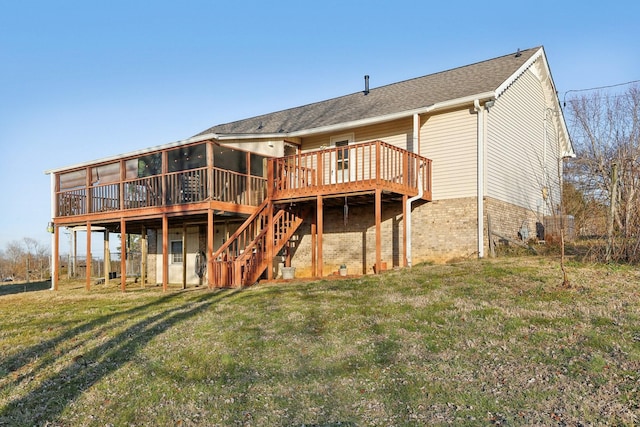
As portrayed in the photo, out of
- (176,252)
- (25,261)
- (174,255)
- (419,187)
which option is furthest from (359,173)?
(25,261)

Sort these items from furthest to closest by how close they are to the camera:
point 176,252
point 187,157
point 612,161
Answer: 1. point 176,252
2. point 187,157
3. point 612,161

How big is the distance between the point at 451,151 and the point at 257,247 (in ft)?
20.8

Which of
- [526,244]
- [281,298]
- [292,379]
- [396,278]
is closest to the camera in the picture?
[292,379]

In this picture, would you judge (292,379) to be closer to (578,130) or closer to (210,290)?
(210,290)

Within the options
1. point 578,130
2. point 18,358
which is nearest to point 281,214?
point 18,358

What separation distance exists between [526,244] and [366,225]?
478 cm

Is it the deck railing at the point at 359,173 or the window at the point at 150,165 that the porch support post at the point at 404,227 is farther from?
the window at the point at 150,165

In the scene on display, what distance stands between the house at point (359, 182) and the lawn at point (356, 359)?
12.7 ft

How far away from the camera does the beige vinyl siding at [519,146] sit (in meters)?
14.7

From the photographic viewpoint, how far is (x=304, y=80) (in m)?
22.7

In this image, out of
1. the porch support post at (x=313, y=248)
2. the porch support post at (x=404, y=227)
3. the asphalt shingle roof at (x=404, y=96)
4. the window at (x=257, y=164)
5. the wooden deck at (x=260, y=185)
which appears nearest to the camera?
the wooden deck at (x=260, y=185)

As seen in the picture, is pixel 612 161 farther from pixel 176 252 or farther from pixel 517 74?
pixel 176 252

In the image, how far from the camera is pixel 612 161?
14094 millimetres

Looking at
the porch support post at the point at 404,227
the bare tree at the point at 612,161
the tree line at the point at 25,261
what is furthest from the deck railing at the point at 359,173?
the tree line at the point at 25,261
